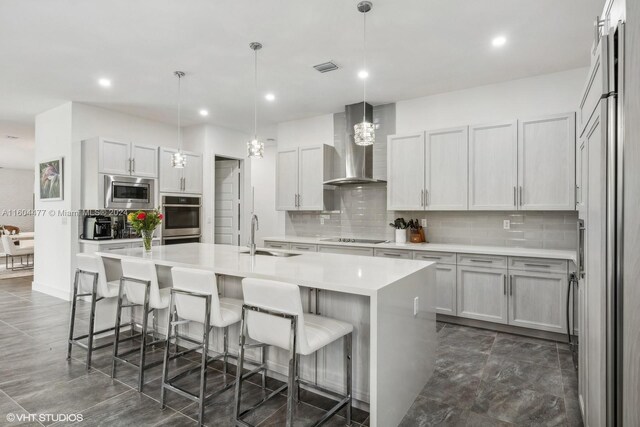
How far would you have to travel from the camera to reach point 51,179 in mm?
5355

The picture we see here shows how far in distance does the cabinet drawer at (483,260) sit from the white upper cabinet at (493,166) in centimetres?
59

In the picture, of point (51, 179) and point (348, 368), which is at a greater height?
point (51, 179)

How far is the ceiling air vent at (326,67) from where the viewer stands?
146 inches

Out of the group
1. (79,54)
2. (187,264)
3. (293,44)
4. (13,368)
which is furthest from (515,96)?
(13,368)

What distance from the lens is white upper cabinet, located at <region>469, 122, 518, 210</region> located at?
3871 mm

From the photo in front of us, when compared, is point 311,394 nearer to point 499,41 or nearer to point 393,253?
point 393,253

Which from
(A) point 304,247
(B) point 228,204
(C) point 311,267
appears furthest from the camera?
(B) point 228,204

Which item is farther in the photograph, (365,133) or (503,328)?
(503,328)

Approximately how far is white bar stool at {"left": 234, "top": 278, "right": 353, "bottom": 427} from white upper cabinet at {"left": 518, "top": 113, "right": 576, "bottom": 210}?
275 cm

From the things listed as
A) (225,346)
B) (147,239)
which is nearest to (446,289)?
(225,346)

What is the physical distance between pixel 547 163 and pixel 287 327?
129 inches

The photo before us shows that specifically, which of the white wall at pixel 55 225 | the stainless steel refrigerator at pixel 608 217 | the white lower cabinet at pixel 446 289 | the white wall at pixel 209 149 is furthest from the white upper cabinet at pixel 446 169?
the white wall at pixel 55 225

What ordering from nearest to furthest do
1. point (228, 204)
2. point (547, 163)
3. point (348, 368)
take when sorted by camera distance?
point (348, 368)
point (547, 163)
point (228, 204)

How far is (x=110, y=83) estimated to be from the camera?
14.1ft
